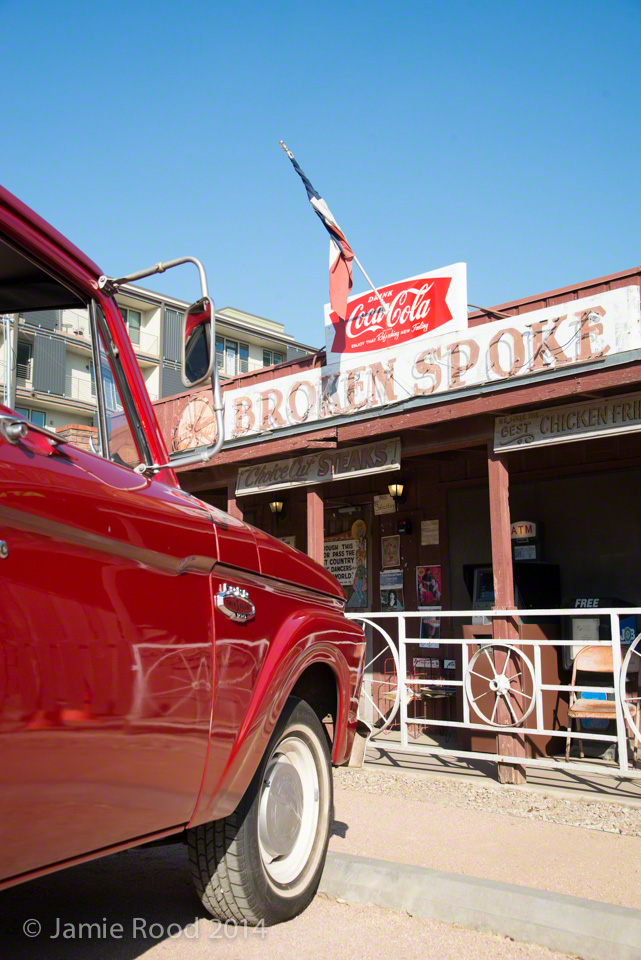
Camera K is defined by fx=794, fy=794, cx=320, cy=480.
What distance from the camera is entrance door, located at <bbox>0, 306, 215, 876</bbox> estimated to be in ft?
6.13

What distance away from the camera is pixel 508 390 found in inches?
270

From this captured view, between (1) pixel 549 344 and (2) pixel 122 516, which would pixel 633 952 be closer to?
(2) pixel 122 516

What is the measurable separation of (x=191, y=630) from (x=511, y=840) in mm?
3136

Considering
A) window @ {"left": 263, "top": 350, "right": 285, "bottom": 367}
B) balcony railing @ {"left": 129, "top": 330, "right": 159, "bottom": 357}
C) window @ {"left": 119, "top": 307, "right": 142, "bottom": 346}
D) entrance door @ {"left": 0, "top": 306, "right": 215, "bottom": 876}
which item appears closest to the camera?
entrance door @ {"left": 0, "top": 306, "right": 215, "bottom": 876}

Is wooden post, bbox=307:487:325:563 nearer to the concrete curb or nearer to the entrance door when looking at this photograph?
the concrete curb

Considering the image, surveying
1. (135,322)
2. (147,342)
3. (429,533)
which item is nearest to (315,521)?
(429,533)

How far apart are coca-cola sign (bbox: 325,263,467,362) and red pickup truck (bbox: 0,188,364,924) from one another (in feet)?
15.8

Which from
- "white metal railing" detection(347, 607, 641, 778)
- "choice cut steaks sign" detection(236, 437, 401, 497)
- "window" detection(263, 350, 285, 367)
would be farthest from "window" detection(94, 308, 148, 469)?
"window" detection(263, 350, 285, 367)

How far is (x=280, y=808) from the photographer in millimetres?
3258

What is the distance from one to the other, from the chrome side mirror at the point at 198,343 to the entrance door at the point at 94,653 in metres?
0.46

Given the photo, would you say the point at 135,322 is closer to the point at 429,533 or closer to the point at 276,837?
the point at 429,533

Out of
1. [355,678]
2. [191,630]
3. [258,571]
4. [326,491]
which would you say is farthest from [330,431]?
[191,630]

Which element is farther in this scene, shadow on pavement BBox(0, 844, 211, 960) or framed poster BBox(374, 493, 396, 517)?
framed poster BBox(374, 493, 396, 517)

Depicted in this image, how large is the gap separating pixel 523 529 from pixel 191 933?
22.1ft
